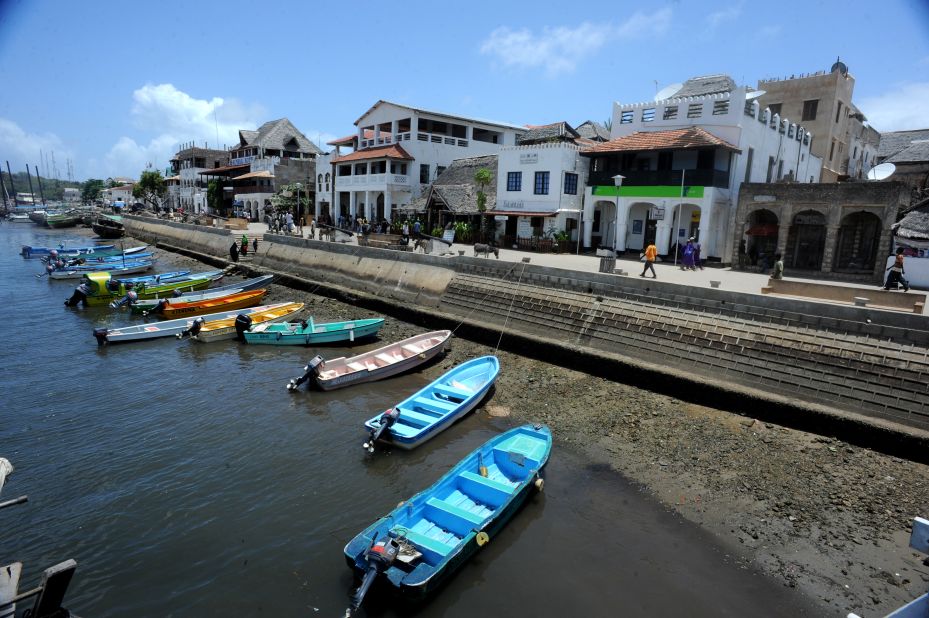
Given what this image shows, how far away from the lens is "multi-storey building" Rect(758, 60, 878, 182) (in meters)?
38.7

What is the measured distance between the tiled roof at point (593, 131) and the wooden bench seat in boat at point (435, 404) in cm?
3543

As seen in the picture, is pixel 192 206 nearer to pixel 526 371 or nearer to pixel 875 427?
pixel 526 371

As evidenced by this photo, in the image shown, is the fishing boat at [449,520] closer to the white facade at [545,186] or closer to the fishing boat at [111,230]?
the white facade at [545,186]

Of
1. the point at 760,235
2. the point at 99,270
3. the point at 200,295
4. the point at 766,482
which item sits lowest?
the point at 766,482

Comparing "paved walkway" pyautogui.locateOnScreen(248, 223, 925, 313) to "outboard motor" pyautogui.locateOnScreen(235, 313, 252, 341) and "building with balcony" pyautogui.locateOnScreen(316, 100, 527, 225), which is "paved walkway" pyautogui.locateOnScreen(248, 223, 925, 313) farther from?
"building with balcony" pyautogui.locateOnScreen(316, 100, 527, 225)

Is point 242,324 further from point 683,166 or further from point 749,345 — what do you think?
point 683,166

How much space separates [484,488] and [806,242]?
1119 inches

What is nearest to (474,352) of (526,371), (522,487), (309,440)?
(526,371)

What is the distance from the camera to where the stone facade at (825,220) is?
77.6 ft

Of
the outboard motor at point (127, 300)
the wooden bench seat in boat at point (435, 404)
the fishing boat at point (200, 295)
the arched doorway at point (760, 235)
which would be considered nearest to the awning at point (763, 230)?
the arched doorway at point (760, 235)

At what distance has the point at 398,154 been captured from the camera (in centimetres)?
4409

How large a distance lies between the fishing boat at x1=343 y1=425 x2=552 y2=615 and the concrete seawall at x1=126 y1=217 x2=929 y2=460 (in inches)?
226

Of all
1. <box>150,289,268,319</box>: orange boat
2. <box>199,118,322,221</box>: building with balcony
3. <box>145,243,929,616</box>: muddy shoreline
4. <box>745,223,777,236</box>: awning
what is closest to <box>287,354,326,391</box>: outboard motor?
<box>145,243,929,616</box>: muddy shoreline

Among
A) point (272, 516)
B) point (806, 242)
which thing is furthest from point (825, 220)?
point (272, 516)
